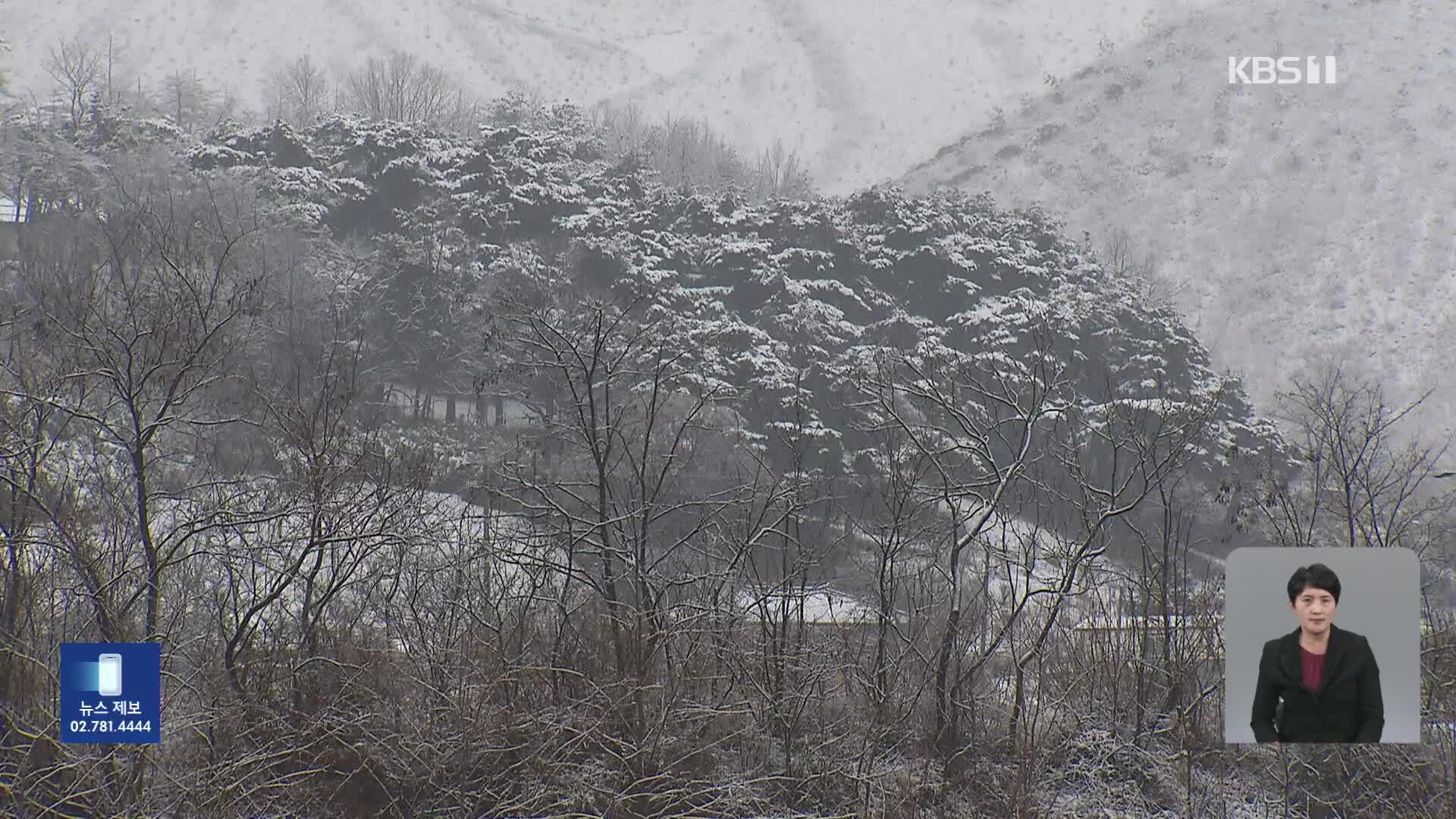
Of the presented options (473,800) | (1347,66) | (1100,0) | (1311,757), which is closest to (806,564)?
(473,800)

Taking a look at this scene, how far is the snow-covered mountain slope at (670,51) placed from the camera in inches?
1124

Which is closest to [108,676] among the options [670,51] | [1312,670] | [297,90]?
[1312,670]

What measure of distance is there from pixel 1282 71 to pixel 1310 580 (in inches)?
1671

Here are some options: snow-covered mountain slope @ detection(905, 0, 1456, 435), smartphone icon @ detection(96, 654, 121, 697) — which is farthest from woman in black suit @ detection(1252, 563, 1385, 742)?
snow-covered mountain slope @ detection(905, 0, 1456, 435)

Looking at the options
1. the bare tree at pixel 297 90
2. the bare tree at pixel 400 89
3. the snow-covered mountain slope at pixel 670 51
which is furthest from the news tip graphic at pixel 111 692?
the bare tree at pixel 297 90

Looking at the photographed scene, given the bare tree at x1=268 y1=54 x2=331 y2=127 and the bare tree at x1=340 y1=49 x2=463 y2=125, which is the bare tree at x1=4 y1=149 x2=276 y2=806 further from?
the bare tree at x1=268 y1=54 x2=331 y2=127

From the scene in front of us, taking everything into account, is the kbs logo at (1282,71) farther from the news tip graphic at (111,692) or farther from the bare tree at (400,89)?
the news tip graphic at (111,692)

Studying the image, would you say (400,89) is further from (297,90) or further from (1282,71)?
(1282,71)

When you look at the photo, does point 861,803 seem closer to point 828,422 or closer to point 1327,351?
point 828,422

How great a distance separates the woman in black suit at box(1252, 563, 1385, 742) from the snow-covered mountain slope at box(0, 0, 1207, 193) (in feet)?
79.8

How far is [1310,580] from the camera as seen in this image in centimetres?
496

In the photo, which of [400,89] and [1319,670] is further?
[400,89]

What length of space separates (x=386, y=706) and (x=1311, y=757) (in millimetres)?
6035

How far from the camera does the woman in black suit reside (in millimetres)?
4863
